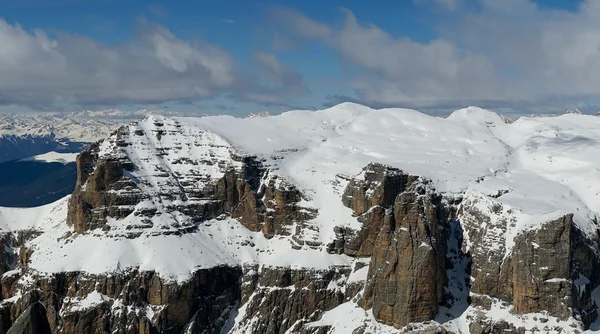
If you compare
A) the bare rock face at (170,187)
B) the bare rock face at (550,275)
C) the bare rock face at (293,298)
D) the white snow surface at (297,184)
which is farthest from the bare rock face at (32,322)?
the bare rock face at (550,275)

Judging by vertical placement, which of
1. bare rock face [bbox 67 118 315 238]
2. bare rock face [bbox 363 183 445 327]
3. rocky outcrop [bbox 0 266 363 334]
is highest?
bare rock face [bbox 67 118 315 238]

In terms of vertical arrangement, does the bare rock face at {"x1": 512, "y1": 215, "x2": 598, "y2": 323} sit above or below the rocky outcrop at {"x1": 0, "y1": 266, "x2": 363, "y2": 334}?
above

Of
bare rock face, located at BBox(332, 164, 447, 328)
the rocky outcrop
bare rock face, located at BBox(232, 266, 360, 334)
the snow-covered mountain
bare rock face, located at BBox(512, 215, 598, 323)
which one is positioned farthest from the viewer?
bare rock face, located at BBox(232, 266, 360, 334)

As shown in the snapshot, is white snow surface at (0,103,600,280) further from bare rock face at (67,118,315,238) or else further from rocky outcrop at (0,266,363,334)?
rocky outcrop at (0,266,363,334)

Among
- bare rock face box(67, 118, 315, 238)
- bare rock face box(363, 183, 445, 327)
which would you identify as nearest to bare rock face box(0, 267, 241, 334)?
bare rock face box(67, 118, 315, 238)

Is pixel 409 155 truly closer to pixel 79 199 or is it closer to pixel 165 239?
pixel 165 239

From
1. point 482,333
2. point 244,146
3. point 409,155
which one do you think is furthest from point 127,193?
point 482,333

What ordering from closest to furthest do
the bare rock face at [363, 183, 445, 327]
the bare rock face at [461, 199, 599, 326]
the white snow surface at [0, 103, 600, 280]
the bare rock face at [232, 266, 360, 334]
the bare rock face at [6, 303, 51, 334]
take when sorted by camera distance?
the bare rock face at [461, 199, 599, 326], the bare rock face at [363, 183, 445, 327], the bare rock face at [6, 303, 51, 334], the white snow surface at [0, 103, 600, 280], the bare rock face at [232, 266, 360, 334]

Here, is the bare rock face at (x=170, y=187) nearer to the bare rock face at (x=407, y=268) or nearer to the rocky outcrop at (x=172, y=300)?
the rocky outcrop at (x=172, y=300)

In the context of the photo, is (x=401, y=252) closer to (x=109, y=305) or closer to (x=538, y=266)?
(x=538, y=266)
